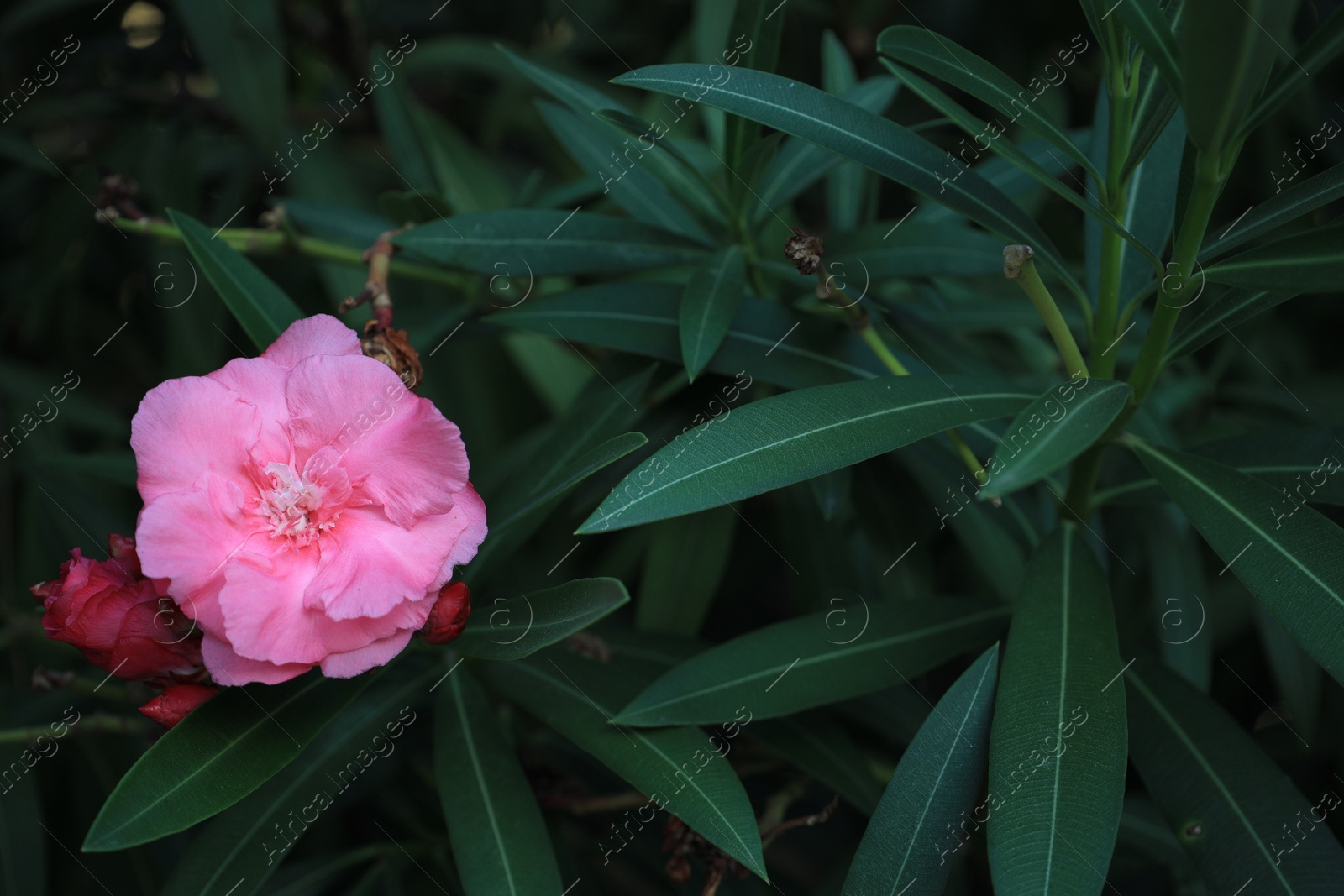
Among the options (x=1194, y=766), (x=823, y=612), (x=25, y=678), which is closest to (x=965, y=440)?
(x=823, y=612)

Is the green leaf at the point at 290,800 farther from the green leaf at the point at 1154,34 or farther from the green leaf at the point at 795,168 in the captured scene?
the green leaf at the point at 1154,34

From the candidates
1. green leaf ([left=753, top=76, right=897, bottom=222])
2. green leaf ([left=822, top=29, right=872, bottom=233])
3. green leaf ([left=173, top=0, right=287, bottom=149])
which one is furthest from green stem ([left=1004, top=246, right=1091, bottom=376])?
green leaf ([left=173, top=0, right=287, bottom=149])

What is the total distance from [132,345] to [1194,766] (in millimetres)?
1703

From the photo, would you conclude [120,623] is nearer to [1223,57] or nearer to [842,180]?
[1223,57]

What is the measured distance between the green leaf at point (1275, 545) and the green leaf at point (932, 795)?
0.63 feet

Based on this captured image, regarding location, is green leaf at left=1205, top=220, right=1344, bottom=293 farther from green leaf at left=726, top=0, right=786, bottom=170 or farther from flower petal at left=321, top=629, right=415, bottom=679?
flower petal at left=321, top=629, right=415, bottom=679

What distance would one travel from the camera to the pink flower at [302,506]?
0.63m

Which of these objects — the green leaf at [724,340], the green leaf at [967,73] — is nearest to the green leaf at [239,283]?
the green leaf at [724,340]

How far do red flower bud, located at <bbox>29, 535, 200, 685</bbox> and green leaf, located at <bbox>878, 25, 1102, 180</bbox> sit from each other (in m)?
0.65

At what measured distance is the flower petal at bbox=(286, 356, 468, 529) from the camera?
2.23 feet

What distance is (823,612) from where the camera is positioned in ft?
2.89

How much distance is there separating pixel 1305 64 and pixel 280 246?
0.94 meters

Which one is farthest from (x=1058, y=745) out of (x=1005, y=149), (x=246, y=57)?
(x=246, y=57)

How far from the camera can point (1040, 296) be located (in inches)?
28.3
